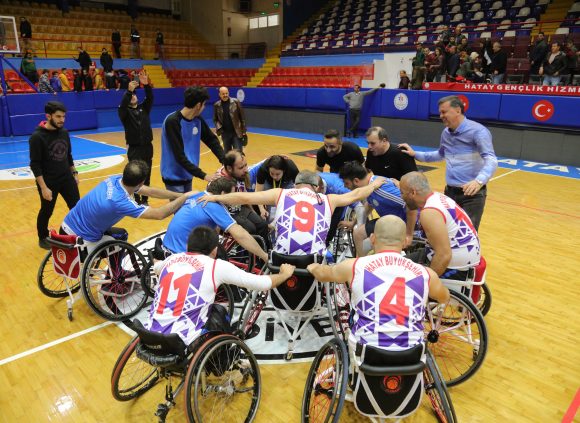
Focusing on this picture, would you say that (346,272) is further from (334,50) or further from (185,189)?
(334,50)

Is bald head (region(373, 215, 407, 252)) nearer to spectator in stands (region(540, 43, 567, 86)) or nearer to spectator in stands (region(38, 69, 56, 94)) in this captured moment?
spectator in stands (region(540, 43, 567, 86))

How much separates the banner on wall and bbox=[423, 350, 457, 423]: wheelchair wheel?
10.0 m

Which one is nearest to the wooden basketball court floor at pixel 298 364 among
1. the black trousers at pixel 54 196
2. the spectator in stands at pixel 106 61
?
the black trousers at pixel 54 196

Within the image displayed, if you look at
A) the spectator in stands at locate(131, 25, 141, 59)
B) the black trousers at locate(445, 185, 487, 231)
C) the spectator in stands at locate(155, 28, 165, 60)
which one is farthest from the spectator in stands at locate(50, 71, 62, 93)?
the black trousers at locate(445, 185, 487, 231)

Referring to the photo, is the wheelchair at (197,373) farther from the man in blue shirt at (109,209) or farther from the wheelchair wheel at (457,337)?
the wheelchair wheel at (457,337)

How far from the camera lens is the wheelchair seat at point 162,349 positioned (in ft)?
7.81

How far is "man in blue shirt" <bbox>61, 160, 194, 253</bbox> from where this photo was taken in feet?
12.0

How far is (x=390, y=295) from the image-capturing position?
88.0 inches

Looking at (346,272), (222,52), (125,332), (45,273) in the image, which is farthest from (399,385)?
(222,52)

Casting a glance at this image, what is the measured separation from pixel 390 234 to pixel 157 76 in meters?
19.3

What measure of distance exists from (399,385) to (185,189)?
3.56 metres

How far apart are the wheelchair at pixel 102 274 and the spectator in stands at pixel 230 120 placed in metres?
3.81

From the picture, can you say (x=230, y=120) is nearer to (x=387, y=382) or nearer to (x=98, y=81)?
(x=387, y=382)

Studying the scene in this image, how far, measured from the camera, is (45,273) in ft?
15.3
